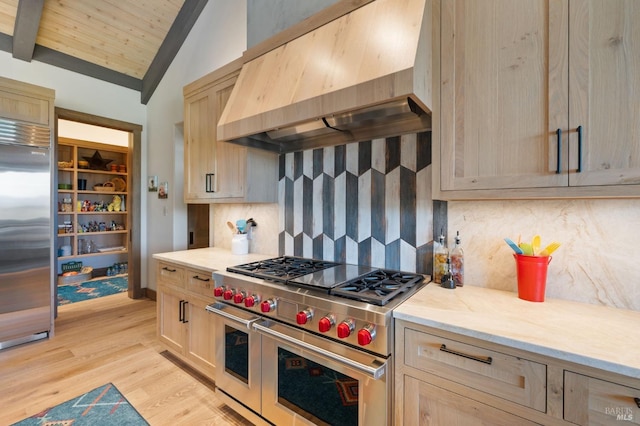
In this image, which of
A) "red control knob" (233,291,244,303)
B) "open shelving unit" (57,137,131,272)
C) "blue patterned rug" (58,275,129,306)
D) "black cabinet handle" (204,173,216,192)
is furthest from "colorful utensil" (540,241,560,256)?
"open shelving unit" (57,137,131,272)

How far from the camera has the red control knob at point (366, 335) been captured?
1126mm

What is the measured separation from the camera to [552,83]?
108cm

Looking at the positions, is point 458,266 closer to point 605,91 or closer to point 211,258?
point 605,91

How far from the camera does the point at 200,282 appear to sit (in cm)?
204

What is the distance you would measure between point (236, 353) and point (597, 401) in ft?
5.37

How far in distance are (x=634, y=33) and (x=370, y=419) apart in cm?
170

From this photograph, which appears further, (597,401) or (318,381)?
(318,381)

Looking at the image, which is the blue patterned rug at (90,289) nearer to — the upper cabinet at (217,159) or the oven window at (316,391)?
the upper cabinet at (217,159)

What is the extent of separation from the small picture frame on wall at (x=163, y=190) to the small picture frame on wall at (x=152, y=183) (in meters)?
0.13

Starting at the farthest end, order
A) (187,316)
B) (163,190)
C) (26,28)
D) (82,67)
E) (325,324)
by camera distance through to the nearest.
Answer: (163,190)
(82,67)
(26,28)
(187,316)
(325,324)

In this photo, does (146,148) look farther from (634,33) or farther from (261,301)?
(634,33)

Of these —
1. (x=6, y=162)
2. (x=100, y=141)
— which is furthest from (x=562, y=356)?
(x=100, y=141)

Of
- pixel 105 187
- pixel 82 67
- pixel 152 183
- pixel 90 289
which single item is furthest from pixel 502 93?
pixel 105 187

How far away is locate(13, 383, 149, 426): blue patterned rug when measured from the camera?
1.75 m
